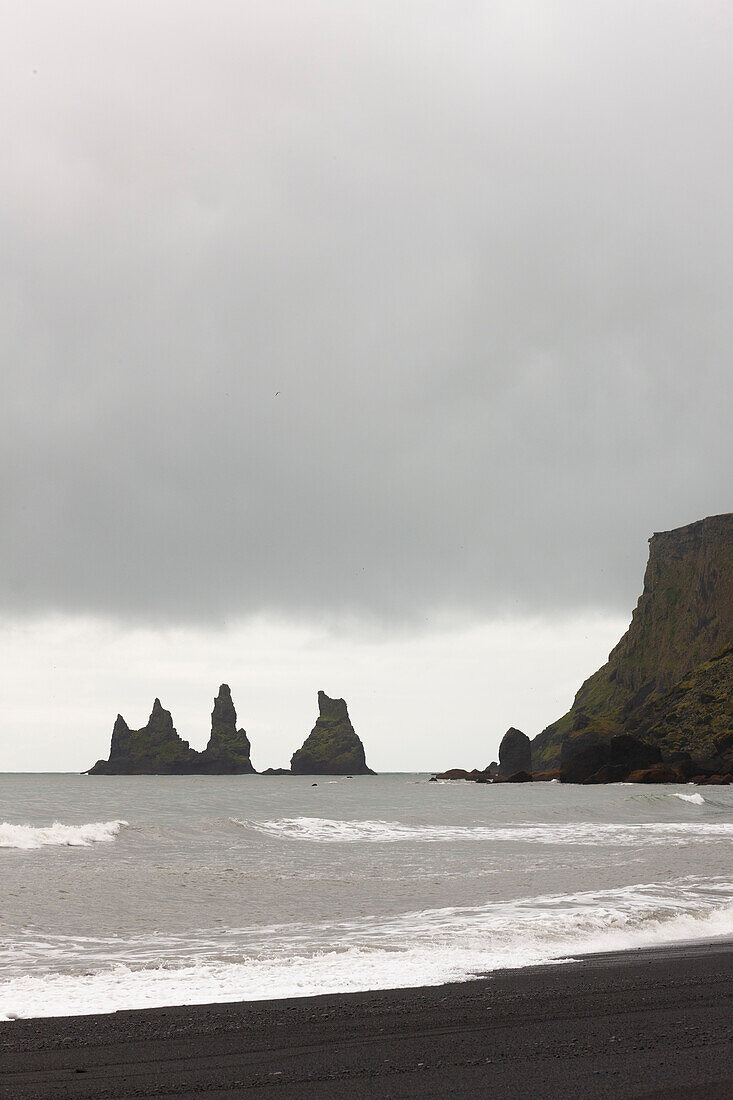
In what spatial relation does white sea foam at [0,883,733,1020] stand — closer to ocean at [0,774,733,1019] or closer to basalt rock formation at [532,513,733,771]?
ocean at [0,774,733,1019]

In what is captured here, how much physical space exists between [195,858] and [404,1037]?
17778 mm

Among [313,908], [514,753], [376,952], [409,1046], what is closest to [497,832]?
[313,908]

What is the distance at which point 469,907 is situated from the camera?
1463 cm

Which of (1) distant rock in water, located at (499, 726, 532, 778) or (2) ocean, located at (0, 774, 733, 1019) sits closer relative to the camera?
(2) ocean, located at (0, 774, 733, 1019)

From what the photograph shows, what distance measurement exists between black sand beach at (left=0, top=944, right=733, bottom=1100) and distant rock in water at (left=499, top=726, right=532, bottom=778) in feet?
515

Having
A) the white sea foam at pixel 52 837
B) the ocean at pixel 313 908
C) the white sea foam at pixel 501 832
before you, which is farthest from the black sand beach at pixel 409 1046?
the white sea foam at pixel 52 837

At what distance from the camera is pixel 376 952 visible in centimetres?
1059

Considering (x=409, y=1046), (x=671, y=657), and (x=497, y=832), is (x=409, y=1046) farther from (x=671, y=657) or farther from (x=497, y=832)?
(x=671, y=657)

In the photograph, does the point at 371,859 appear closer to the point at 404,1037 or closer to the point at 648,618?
the point at 404,1037

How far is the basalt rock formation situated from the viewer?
131 metres

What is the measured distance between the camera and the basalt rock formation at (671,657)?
431ft

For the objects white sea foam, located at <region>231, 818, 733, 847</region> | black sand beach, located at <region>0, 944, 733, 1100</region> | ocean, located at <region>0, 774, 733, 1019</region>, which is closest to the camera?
black sand beach, located at <region>0, 944, 733, 1100</region>

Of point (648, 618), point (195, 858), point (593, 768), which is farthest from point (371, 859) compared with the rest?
point (648, 618)

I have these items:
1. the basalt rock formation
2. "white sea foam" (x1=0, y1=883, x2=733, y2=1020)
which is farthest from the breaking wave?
the basalt rock formation
